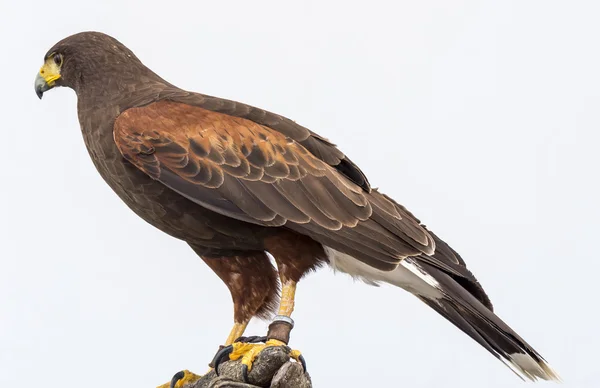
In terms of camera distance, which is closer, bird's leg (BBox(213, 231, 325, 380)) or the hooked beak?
bird's leg (BBox(213, 231, 325, 380))

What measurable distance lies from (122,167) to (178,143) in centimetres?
40

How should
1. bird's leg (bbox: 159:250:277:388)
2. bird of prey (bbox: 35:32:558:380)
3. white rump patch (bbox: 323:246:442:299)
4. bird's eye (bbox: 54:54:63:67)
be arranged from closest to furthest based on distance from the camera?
bird of prey (bbox: 35:32:558:380) < white rump patch (bbox: 323:246:442:299) < bird's leg (bbox: 159:250:277:388) < bird's eye (bbox: 54:54:63:67)

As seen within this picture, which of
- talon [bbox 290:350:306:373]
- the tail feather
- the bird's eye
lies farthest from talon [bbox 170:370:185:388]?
the bird's eye

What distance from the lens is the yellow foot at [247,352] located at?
6387mm

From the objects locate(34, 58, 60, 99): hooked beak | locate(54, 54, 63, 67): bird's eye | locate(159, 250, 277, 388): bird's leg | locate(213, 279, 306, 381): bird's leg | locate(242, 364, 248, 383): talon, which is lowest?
locate(242, 364, 248, 383): talon

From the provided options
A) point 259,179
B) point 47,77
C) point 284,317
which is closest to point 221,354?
point 284,317

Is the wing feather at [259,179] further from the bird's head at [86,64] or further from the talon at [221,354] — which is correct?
the talon at [221,354]

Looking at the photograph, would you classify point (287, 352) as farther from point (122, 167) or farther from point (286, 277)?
point (122, 167)

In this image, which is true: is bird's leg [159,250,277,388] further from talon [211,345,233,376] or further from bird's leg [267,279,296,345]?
bird's leg [267,279,296,345]

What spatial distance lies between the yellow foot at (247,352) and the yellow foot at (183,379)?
0.42 m

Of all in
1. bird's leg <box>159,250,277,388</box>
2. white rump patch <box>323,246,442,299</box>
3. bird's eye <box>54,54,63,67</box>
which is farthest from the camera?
bird's eye <box>54,54,63,67</box>

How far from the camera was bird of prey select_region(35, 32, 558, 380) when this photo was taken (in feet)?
21.1

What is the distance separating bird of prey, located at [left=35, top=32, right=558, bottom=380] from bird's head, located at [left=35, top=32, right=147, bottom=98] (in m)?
0.02

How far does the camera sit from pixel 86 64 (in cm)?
712
